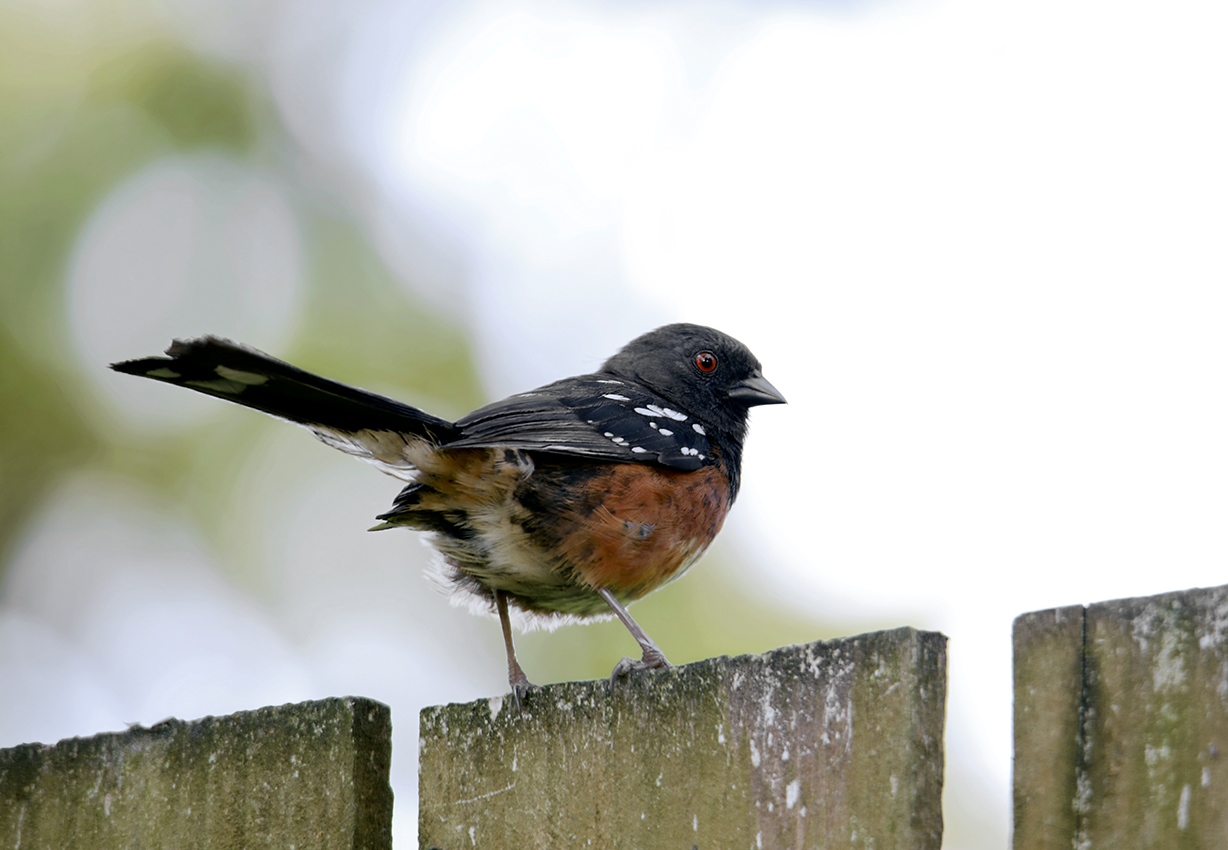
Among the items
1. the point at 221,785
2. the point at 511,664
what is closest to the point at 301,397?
the point at 511,664

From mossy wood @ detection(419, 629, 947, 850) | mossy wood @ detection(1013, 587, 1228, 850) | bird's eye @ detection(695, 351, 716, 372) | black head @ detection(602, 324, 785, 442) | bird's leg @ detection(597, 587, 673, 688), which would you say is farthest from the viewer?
bird's eye @ detection(695, 351, 716, 372)

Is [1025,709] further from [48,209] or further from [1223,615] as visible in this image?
[48,209]

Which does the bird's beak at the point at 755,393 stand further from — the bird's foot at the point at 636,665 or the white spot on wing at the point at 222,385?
the white spot on wing at the point at 222,385

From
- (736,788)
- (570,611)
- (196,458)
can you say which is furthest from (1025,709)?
(196,458)

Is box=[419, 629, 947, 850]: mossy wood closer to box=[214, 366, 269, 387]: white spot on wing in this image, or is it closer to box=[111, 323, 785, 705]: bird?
box=[214, 366, 269, 387]: white spot on wing

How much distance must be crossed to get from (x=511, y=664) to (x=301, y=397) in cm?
74

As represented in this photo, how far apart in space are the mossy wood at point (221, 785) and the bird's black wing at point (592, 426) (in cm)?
117

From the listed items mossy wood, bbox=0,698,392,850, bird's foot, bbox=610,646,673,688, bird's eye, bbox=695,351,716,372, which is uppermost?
bird's eye, bbox=695,351,716,372

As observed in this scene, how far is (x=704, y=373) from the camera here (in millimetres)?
3975

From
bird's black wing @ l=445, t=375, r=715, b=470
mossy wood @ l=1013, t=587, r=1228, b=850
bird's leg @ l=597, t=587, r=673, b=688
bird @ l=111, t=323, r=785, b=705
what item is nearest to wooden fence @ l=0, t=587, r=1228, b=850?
mossy wood @ l=1013, t=587, r=1228, b=850

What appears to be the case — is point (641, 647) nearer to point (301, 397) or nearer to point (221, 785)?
point (301, 397)

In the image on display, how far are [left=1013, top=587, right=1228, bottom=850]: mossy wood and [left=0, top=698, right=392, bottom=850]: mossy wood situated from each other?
1.00m

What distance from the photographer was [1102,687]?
1340 millimetres

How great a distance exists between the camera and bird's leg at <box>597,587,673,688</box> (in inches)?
77.2
